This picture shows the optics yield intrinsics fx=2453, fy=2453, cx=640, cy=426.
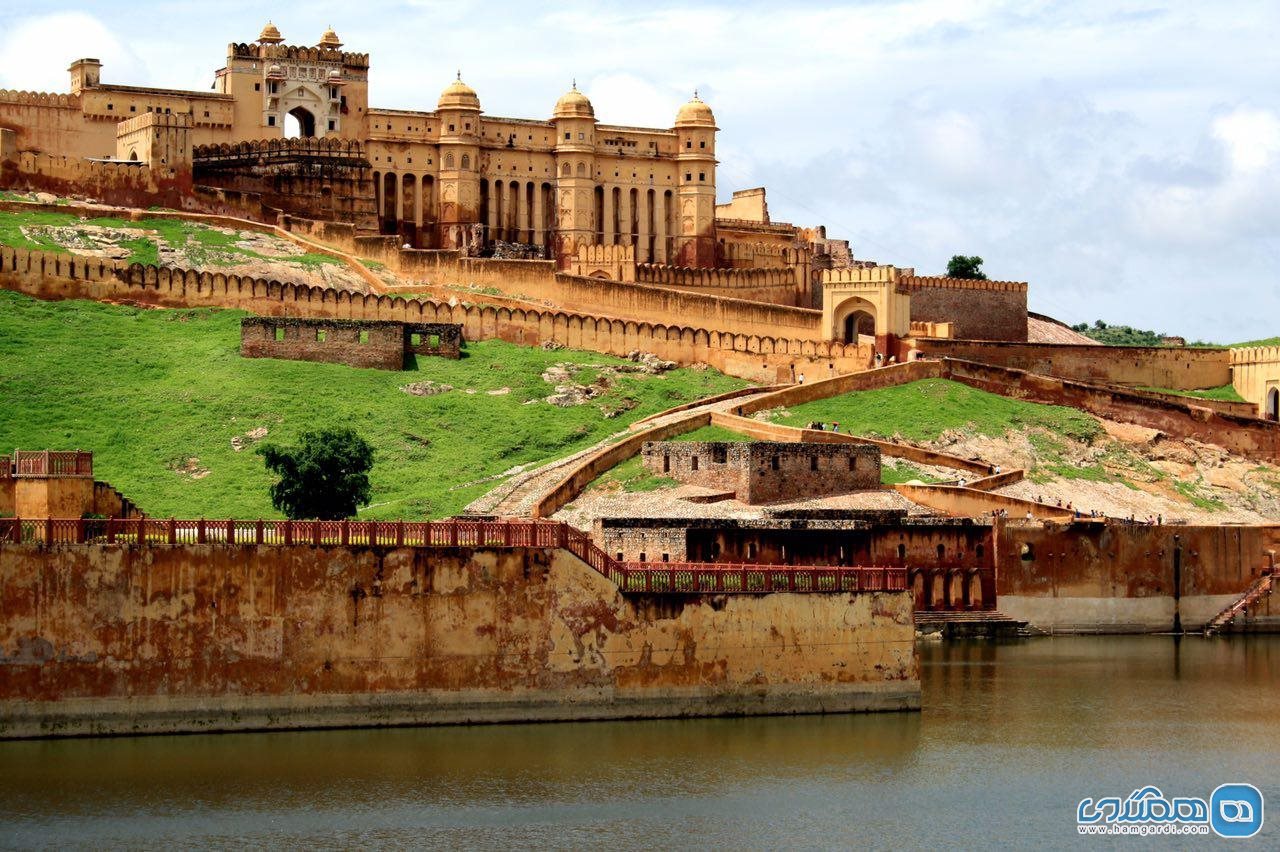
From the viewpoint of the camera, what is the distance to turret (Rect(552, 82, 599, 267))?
82062mm

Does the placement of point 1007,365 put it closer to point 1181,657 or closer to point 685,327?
point 685,327

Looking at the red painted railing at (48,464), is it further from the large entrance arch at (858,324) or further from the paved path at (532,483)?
the large entrance arch at (858,324)

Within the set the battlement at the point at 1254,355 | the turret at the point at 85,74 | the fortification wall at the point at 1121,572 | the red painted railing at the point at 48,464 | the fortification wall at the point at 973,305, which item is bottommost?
the fortification wall at the point at 1121,572

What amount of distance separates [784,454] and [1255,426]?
1935 centimetres

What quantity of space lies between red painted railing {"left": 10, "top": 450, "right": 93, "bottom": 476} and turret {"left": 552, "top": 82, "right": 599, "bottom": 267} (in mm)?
43971

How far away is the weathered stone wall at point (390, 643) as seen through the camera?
115 feet

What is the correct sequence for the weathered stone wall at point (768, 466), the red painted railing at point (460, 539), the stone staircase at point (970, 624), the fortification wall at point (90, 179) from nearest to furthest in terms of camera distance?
the red painted railing at point (460, 539) → the stone staircase at point (970, 624) → the weathered stone wall at point (768, 466) → the fortification wall at point (90, 179)

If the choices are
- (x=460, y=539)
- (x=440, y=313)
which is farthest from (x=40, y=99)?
(x=460, y=539)

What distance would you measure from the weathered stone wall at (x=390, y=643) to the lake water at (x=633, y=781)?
0.37 m

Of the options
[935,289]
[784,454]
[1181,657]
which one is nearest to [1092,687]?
[1181,657]

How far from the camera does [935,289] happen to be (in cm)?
8025
